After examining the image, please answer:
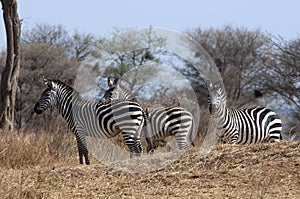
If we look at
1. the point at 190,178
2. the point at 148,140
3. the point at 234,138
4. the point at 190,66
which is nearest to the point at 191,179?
the point at 190,178

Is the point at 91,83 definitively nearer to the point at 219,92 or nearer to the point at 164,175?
the point at 219,92

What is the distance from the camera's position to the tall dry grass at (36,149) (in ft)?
Answer: 34.9

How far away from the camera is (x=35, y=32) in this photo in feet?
107

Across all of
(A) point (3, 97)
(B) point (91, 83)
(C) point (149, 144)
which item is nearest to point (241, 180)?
(C) point (149, 144)

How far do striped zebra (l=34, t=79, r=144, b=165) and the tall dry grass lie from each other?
1.47ft

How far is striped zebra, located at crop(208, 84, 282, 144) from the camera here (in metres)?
12.1

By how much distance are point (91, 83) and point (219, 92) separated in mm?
3969

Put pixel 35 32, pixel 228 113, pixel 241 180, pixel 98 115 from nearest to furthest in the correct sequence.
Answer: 1. pixel 241 180
2. pixel 98 115
3. pixel 228 113
4. pixel 35 32

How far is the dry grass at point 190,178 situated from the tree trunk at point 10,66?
3.61 meters

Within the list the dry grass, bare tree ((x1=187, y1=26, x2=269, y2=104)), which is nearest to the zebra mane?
the dry grass

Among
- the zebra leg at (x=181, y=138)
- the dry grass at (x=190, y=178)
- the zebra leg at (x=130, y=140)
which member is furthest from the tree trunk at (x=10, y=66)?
the dry grass at (x=190, y=178)

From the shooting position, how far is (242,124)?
12383 millimetres

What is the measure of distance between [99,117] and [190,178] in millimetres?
3584

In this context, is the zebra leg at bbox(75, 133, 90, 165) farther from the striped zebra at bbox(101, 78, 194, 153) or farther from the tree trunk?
the tree trunk
